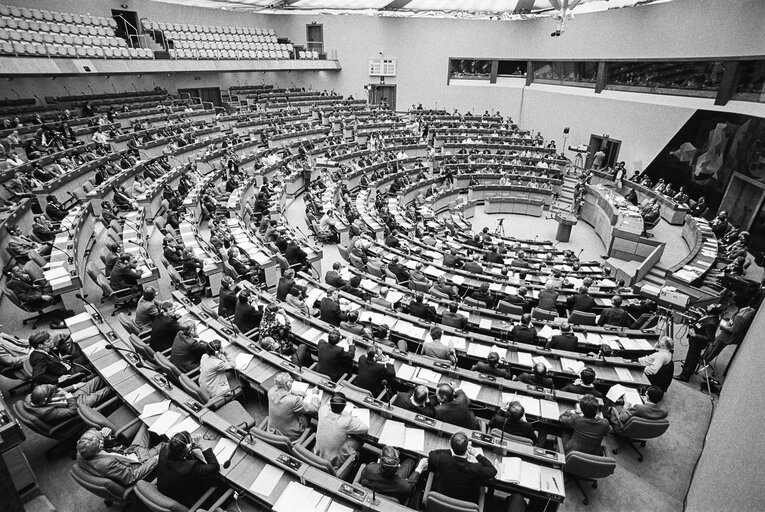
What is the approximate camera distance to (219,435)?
4629 millimetres

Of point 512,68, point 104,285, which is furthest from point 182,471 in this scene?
point 512,68

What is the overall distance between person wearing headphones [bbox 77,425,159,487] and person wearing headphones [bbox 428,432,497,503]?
9.97 feet

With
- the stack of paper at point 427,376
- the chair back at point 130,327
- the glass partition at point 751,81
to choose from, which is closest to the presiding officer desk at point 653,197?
the glass partition at point 751,81

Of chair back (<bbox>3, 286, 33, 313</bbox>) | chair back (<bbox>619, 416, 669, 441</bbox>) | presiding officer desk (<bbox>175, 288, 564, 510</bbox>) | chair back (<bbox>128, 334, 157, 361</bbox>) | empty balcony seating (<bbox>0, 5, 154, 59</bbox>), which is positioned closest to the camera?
presiding officer desk (<bbox>175, 288, 564, 510</bbox>)

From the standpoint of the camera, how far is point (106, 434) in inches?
167

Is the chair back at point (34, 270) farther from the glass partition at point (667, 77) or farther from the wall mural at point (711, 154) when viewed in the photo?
the glass partition at point (667, 77)

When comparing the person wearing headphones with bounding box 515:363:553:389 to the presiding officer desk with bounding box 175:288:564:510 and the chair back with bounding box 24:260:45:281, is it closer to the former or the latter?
the presiding officer desk with bounding box 175:288:564:510

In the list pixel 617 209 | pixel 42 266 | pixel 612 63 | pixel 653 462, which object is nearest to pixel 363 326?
pixel 653 462

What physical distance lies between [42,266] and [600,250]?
17.3m

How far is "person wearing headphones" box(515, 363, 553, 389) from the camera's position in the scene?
573 cm

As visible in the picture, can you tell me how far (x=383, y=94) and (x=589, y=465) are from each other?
35.3 m

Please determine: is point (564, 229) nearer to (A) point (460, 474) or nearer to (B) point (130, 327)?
(A) point (460, 474)

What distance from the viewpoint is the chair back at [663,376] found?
6305 millimetres

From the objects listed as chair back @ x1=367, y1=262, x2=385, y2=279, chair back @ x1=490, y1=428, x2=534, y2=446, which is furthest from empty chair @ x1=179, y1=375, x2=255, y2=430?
chair back @ x1=367, y1=262, x2=385, y2=279
